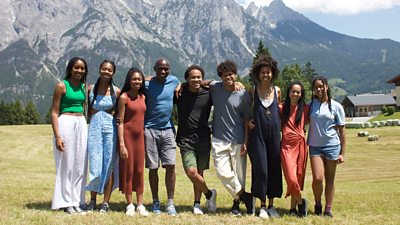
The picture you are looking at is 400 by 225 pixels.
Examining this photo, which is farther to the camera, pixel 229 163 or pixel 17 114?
pixel 17 114

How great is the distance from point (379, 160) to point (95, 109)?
2201 cm

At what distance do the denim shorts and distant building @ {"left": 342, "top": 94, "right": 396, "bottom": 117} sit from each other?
107346 mm

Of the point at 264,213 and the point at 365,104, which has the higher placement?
the point at 365,104

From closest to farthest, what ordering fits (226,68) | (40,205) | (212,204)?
(226,68), (212,204), (40,205)

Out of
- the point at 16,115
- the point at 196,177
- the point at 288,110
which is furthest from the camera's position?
the point at 16,115

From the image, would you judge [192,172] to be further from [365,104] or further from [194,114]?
[365,104]

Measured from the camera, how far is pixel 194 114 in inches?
318

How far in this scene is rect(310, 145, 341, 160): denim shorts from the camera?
8047 millimetres

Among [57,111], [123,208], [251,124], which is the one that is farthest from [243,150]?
[57,111]

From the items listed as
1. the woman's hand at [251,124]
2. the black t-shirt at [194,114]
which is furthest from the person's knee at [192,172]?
the woman's hand at [251,124]

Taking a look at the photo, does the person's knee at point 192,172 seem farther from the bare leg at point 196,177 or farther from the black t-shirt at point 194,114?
the black t-shirt at point 194,114

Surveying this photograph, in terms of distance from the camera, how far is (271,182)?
8086 millimetres

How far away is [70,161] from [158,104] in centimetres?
186

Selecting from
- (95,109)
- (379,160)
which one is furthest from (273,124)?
(379,160)
